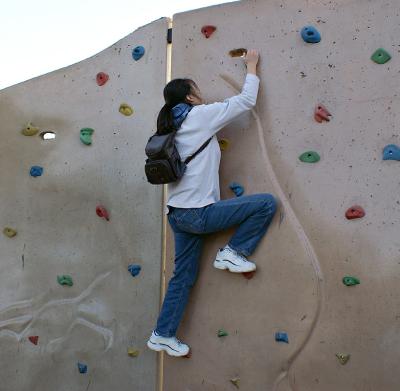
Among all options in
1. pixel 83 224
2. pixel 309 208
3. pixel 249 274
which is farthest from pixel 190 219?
pixel 83 224

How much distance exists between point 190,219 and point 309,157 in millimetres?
698

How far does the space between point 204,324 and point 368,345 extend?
89cm

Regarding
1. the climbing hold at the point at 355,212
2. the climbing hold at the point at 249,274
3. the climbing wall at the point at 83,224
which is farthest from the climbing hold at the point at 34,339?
the climbing hold at the point at 355,212

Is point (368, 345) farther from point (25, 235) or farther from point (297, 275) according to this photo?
point (25, 235)

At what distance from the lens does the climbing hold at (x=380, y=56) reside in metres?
Answer: 2.98

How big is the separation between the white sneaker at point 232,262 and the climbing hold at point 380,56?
1.22 metres

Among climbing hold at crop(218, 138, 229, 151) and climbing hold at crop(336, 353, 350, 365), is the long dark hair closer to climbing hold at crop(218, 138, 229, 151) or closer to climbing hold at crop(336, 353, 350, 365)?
climbing hold at crop(218, 138, 229, 151)

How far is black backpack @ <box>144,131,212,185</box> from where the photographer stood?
9.87 feet

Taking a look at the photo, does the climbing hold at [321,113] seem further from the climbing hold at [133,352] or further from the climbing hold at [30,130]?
the climbing hold at [30,130]

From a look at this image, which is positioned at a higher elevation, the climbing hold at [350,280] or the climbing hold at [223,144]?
the climbing hold at [223,144]

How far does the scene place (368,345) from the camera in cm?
288

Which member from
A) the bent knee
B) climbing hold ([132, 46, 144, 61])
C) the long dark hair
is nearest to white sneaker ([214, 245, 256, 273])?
the bent knee

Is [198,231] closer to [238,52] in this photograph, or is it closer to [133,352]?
[133,352]

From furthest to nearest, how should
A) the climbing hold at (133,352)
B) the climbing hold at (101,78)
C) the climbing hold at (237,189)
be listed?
the climbing hold at (101,78) → the climbing hold at (133,352) → the climbing hold at (237,189)
